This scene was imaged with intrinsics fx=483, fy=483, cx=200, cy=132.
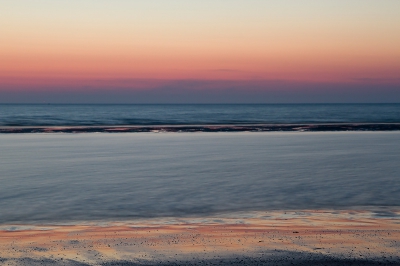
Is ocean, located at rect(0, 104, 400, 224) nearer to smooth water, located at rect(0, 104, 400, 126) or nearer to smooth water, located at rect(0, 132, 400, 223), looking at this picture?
smooth water, located at rect(0, 132, 400, 223)

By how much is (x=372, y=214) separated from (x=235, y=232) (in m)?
3.96

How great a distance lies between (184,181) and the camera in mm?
16734

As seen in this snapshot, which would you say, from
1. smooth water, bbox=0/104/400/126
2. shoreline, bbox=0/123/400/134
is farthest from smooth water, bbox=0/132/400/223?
smooth water, bbox=0/104/400/126

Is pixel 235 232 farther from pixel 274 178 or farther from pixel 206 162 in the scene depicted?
pixel 206 162

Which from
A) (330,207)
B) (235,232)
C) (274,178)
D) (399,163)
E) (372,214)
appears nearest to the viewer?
(235,232)

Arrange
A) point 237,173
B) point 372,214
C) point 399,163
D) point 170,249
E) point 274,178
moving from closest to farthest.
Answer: point 170,249, point 372,214, point 274,178, point 237,173, point 399,163

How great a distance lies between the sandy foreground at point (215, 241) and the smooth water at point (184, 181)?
1.27 metres

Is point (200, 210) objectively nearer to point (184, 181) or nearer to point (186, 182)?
point (186, 182)

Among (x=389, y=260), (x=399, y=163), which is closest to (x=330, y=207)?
(x=389, y=260)

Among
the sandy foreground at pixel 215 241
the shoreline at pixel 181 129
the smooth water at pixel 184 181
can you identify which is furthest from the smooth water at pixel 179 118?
the sandy foreground at pixel 215 241

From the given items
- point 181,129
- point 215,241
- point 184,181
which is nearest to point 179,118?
point 181,129

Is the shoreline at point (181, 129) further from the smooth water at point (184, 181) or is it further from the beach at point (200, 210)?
the beach at point (200, 210)

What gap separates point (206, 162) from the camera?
22266 millimetres

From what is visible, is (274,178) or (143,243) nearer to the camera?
(143,243)
